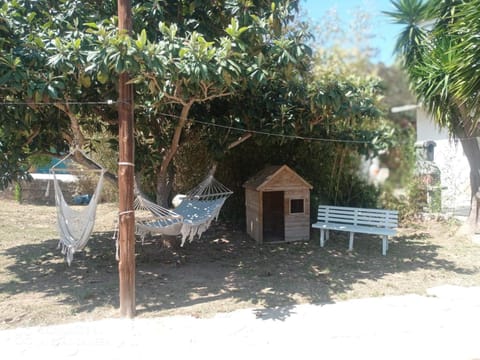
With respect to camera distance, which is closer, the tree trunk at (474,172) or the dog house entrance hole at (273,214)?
the tree trunk at (474,172)

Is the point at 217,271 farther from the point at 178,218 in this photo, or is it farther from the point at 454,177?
the point at 454,177

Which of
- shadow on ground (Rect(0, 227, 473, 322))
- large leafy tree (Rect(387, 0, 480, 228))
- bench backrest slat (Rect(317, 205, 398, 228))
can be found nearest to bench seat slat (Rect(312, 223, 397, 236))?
bench backrest slat (Rect(317, 205, 398, 228))

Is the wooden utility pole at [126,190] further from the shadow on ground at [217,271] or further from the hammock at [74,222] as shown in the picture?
the hammock at [74,222]

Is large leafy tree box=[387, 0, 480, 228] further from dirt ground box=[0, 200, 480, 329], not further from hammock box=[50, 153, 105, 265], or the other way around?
hammock box=[50, 153, 105, 265]

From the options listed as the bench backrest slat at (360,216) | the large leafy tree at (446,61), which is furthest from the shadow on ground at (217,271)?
the large leafy tree at (446,61)

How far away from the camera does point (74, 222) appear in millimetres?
4922

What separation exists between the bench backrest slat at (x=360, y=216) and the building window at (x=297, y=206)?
357 millimetres

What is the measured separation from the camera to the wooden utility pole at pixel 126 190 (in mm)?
3828

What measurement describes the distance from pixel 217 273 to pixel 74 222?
2005 millimetres

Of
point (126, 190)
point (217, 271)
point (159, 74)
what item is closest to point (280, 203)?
point (217, 271)

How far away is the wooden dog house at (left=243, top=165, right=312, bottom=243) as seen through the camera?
6891 millimetres

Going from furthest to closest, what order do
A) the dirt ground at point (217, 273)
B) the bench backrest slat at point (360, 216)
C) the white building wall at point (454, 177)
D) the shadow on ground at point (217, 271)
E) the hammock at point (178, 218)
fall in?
the white building wall at point (454, 177) → the bench backrest slat at point (360, 216) → the hammock at point (178, 218) → the shadow on ground at point (217, 271) → the dirt ground at point (217, 273)

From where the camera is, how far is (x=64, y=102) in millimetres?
4645

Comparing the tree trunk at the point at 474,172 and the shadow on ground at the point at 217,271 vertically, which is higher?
A: the tree trunk at the point at 474,172
